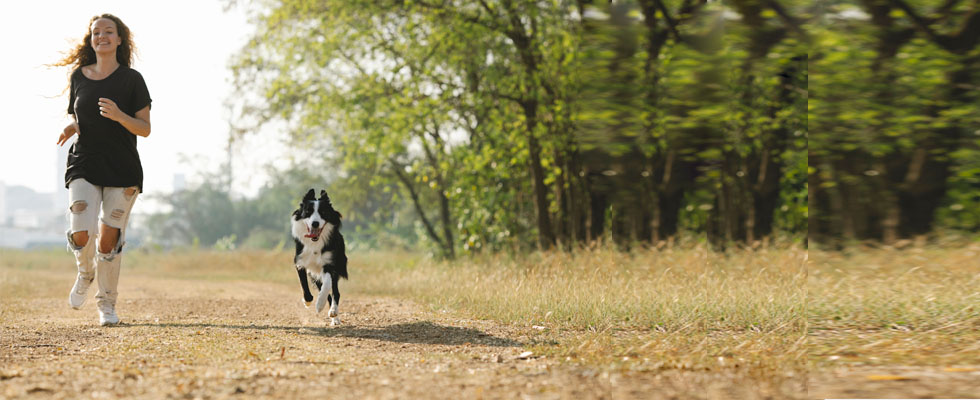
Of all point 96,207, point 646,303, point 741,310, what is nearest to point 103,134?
point 96,207

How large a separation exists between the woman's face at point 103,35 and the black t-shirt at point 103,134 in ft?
0.71

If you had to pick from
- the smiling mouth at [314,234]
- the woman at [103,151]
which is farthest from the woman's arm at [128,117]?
the smiling mouth at [314,234]

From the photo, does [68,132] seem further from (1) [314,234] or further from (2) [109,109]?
(1) [314,234]

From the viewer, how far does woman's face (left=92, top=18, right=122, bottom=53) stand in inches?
257

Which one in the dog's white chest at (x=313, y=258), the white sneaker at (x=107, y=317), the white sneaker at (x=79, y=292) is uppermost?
the dog's white chest at (x=313, y=258)

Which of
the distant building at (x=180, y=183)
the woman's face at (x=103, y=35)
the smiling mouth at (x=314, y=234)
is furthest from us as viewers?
the distant building at (x=180, y=183)

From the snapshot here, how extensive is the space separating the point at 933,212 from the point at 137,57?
8.51 metres

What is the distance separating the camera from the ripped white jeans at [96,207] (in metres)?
6.43

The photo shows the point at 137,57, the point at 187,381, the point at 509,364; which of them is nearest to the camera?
the point at 187,381

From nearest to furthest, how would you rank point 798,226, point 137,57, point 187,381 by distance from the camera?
point 187,381
point 137,57
point 798,226

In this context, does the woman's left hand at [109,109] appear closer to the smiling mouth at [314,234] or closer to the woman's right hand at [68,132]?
the woman's right hand at [68,132]

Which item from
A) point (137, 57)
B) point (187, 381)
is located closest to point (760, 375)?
point (187, 381)

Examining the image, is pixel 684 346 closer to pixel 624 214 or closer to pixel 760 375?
pixel 760 375

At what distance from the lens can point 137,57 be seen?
7.01 metres
